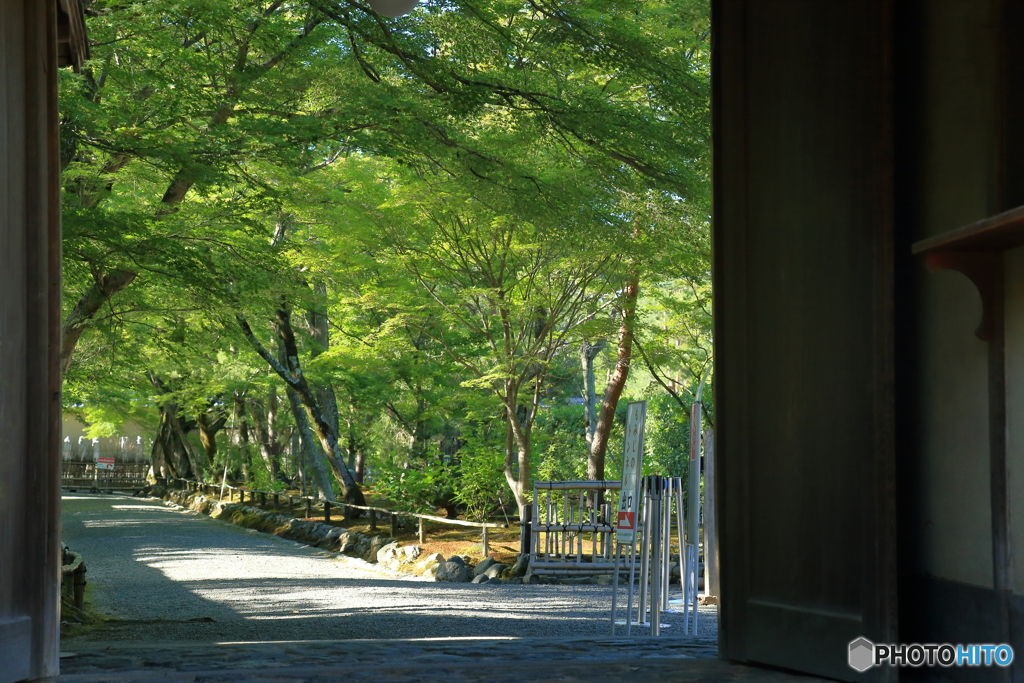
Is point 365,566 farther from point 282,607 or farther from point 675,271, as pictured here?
point 675,271

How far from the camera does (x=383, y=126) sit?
27.2ft

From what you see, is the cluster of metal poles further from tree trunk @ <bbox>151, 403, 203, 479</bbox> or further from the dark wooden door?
tree trunk @ <bbox>151, 403, 203, 479</bbox>

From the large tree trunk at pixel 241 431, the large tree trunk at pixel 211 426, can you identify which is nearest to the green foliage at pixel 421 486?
the large tree trunk at pixel 241 431

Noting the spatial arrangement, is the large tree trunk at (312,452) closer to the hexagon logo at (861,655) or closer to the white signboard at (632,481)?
the white signboard at (632,481)

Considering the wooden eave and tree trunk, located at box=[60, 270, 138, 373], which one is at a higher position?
tree trunk, located at box=[60, 270, 138, 373]

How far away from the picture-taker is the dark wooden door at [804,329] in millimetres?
3301

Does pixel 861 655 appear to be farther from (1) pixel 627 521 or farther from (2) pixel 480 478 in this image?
(2) pixel 480 478

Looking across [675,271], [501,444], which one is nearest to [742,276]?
[675,271]

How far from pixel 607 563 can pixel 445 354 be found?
7.33m

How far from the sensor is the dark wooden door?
330 centimetres

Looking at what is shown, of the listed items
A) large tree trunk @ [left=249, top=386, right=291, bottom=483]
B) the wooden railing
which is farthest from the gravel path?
large tree trunk @ [left=249, top=386, right=291, bottom=483]

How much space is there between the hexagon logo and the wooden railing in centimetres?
902

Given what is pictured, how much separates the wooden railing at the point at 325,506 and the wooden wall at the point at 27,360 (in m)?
9.04

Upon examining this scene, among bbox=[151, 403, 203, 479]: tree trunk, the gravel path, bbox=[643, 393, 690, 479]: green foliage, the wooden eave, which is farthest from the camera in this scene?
bbox=[151, 403, 203, 479]: tree trunk
